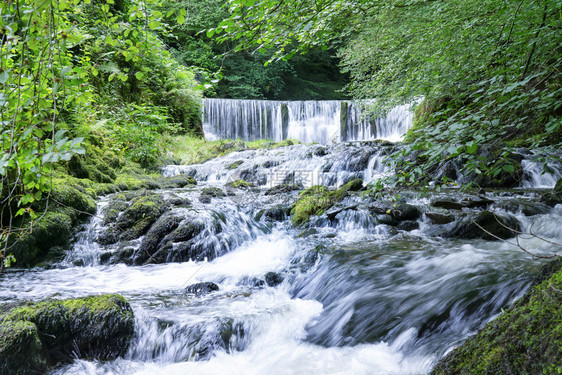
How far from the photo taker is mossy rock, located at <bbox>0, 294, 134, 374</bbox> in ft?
8.92

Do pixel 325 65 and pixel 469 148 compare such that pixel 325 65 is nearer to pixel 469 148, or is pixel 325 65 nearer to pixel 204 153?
pixel 204 153

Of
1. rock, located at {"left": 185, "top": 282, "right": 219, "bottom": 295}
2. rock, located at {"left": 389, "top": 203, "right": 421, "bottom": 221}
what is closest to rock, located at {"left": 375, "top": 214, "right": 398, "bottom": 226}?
rock, located at {"left": 389, "top": 203, "right": 421, "bottom": 221}

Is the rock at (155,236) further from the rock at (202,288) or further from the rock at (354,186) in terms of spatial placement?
the rock at (354,186)

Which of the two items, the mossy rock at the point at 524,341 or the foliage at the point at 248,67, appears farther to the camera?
the foliage at the point at 248,67

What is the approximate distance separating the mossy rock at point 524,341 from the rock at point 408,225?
4014 millimetres

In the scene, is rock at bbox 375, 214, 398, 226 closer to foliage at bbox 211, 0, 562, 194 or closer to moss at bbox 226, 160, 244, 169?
foliage at bbox 211, 0, 562, 194

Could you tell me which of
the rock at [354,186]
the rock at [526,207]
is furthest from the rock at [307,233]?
the rock at [526,207]

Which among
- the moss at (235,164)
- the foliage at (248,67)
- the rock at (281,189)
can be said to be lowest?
the rock at (281,189)

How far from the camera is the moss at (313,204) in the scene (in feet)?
23.1

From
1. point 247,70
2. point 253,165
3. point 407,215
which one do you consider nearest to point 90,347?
point 407,215

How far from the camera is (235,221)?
268 inches

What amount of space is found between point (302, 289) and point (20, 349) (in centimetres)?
288

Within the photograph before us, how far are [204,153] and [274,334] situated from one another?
41.2 ft

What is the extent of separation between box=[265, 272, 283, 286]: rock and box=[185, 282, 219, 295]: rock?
0.68m
